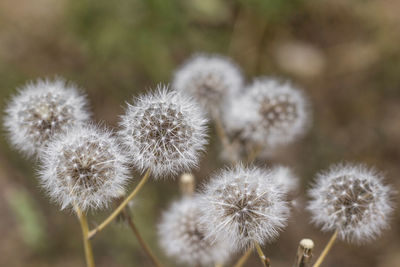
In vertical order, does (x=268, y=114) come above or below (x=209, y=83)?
below

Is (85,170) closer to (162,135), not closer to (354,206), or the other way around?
(162,135)

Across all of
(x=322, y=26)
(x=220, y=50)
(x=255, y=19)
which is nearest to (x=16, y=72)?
(x=220, y=50)

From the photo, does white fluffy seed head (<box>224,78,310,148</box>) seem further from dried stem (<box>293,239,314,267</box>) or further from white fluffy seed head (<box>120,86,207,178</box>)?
dried stem (<box>293,239,314,267</box>)

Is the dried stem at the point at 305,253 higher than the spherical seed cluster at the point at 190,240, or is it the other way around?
the spherical seed cluster at the point at 190,240

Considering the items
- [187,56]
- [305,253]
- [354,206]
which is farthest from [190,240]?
[187,56]

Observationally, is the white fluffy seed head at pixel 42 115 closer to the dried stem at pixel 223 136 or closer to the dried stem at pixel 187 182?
the dried stem at pixel 187 182

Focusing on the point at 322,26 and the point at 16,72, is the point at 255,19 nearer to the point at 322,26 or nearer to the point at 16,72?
the point at 322,26


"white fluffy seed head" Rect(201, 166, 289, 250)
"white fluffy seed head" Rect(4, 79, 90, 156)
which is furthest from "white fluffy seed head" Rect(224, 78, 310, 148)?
"white fluffy seed head" Rect(4, 79, 90, 156)

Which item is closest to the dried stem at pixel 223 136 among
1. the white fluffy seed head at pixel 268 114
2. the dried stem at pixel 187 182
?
the white fluffy seed head at pixel 268 114
